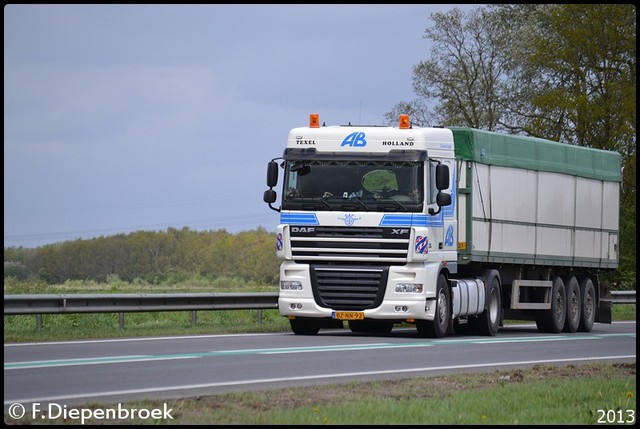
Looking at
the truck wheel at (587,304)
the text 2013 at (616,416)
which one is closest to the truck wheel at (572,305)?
the truck wheel at (587,304)

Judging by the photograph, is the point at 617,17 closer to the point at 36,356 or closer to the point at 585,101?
the point at 585,101

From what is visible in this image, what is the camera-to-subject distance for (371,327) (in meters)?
27.5

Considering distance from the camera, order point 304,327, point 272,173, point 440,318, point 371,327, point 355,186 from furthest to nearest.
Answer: point 371,327 < point 304,327 < point 440,318 < point 272,173 < point 355,186

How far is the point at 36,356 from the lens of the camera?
59.6ft

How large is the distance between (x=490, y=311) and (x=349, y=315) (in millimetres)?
4420

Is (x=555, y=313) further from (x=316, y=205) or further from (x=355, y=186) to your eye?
(x=316, y=205)

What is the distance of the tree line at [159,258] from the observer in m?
77.1

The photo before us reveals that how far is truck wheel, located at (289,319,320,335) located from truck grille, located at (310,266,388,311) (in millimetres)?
1452

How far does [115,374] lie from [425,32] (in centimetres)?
4455

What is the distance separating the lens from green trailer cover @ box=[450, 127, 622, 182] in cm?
2581

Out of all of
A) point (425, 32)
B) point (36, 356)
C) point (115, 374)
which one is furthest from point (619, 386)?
point (425, 32)

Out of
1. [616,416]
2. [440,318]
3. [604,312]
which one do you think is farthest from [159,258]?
[616,416]

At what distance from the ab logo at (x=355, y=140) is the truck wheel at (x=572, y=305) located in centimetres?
841

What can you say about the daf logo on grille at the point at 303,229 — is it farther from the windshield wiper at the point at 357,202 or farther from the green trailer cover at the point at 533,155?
the green trailer cover at the point at 533,155
